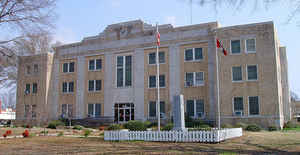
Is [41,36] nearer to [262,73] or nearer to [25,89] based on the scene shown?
[262,73]

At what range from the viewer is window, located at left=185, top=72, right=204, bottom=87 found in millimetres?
36062

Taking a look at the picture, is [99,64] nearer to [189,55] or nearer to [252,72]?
[189,55]

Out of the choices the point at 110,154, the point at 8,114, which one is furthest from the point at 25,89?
the point at 8,114

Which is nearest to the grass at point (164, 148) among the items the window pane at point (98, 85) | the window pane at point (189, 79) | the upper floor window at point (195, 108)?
the upper floor window at point (195, 108)

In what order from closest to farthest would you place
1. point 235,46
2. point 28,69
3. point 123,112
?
1. point 235,46
2. point 123,112
3. point 28,69

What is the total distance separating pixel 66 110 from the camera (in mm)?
44062

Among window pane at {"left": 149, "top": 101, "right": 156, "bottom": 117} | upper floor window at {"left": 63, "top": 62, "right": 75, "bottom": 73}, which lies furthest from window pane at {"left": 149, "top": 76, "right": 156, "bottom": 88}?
upper floor window at {"left": 63, "top": 62, "right": 75, "bottom": 73}

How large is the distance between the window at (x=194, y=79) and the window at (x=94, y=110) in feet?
41.3

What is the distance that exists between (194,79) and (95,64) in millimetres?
14388

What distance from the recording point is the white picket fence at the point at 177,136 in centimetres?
1673

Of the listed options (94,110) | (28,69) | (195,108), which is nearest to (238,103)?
(195,108)

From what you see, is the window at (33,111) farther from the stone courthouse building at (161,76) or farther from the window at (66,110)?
the window at (66,110)

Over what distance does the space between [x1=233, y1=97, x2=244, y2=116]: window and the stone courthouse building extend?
0.33ft

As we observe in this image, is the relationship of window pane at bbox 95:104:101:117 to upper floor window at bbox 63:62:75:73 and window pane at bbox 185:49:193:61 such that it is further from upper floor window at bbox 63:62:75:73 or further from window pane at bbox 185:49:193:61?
window pane at bbox 185:49:193:61
